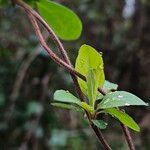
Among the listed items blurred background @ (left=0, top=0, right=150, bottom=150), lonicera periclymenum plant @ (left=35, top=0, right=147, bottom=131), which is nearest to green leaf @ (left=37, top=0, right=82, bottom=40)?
lonicera periclymenum plant @ (left=35, top=0, right=147, bottom=131)

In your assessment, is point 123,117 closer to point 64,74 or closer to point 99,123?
point 99,123

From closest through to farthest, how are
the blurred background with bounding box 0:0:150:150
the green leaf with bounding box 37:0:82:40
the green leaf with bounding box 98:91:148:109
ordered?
1. the green leaf with bounding box 98:91:148:109
2. the green leaf with bounding box 37:0:82:40
3. the blurred background with bounding box 0:0:150:150

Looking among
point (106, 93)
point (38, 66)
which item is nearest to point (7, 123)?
point (38, 66)

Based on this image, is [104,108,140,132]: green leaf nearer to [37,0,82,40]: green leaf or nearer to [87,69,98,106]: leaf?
[87,69,98,106]: leaf

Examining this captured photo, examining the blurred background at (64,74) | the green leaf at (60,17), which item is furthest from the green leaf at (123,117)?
the blurred background at (64,74)

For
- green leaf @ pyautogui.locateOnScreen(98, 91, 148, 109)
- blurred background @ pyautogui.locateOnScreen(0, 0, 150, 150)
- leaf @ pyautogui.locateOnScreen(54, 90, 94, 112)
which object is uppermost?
green leaf @ pyautogui.locateOnScreen(98, 91, 148, 109)

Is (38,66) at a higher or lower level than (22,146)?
higher

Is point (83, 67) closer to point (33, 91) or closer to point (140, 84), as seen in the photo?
point (33, 91)
